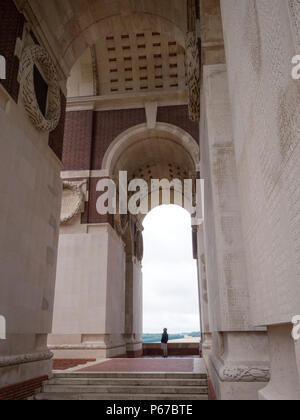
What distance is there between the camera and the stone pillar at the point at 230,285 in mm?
3645

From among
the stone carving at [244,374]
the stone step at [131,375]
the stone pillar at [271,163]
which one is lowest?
the stone step at [131,375]

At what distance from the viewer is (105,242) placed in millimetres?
13641

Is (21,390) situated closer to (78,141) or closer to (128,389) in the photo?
(128,389)

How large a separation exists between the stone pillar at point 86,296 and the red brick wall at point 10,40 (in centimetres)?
792

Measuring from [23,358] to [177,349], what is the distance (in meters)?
16.6

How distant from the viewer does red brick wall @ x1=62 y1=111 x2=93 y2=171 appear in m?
14.9

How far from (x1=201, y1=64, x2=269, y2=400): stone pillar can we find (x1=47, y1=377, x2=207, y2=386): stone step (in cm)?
249

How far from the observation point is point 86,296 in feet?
43.0

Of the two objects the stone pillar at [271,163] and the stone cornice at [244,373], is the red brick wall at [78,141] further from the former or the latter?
the stone pillar at [271,163]

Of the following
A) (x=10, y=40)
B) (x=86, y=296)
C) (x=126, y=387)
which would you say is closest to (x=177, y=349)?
(x=86, y=296)

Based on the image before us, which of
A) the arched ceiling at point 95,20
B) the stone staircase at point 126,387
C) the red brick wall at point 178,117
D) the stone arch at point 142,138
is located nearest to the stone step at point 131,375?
the stone staircase at point 126,387

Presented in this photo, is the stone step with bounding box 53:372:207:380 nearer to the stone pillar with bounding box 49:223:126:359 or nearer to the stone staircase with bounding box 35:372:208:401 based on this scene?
the stone staircase with bounding box 35:372:208:401

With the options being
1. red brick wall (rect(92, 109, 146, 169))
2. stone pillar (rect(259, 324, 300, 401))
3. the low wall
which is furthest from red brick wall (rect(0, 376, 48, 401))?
the low wall
